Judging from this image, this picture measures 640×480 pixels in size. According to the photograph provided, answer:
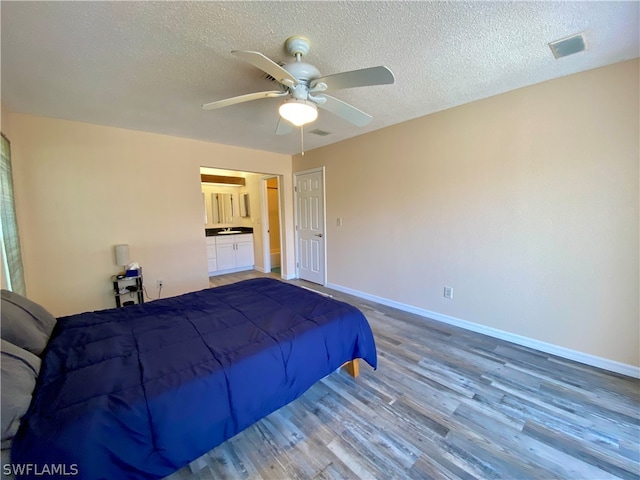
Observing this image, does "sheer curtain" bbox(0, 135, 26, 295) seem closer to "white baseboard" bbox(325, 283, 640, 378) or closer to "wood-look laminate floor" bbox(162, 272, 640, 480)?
"wood-look laminate floor" bbox(162, 272, 640, 480)

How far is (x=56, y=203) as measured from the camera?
2791 mm

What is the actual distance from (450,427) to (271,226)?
534cm

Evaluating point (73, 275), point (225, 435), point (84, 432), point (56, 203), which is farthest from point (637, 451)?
point (56, 203)

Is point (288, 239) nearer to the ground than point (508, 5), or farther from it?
nearer to the ground

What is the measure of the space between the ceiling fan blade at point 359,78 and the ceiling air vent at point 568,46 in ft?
4.19

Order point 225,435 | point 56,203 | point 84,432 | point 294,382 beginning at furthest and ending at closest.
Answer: point 56,203, point 294,382, point 225,435, point 84,432

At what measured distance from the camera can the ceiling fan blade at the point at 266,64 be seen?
4.25 feet

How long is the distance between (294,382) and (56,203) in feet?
10.6

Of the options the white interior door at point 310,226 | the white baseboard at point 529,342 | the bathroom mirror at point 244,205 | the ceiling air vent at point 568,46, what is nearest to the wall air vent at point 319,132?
the white interior door at point 310,226

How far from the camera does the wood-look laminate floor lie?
1354 millimetres

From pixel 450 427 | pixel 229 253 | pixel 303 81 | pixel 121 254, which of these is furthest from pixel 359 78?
pixel 229 253

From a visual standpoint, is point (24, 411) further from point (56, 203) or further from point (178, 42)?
point (56, 203)
